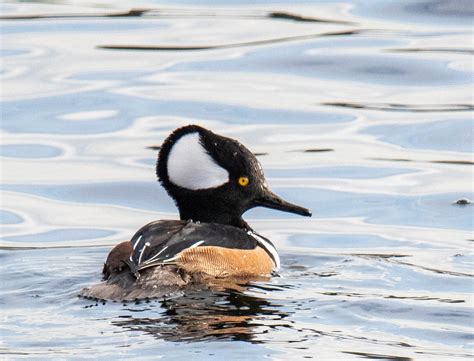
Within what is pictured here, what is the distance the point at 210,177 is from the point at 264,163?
3.48 metres

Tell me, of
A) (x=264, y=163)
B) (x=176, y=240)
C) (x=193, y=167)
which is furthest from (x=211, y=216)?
(x=264, y=163)

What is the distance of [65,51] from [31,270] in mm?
8057

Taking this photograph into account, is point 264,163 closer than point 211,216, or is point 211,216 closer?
point 211,216

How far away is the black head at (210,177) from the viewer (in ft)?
30.9

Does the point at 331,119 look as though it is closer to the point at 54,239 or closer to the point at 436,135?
the point at 436,135

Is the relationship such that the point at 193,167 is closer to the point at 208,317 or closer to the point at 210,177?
the point at 210,177

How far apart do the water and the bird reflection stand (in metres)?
0.02

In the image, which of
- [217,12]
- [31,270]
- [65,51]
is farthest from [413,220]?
[217,12]

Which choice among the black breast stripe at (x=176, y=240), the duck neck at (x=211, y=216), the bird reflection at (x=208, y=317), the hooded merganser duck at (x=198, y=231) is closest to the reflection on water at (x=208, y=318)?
the bird reflection at (x=208, y=317)

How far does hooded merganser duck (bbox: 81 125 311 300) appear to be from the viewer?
28.1ft

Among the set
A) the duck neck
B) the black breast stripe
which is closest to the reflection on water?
the black breast stripe

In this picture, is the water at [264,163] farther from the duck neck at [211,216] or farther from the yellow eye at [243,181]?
the yellow eye at [243,181]

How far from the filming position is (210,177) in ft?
31.5

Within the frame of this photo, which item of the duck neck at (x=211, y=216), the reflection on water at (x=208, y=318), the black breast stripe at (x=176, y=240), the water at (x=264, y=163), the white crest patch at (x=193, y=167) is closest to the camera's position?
the reflection on water at (x=208, y=318)
